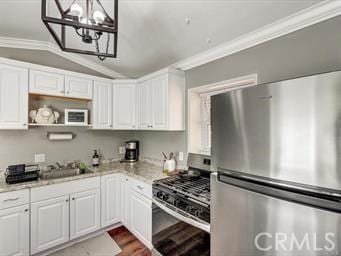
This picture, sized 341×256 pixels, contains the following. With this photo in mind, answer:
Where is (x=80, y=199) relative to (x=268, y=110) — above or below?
below

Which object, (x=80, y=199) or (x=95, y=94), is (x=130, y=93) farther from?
(x=80, y=199)

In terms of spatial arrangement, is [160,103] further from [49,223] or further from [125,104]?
[49,223]

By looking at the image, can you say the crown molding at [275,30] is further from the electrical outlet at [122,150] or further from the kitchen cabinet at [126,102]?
the electrical outlet at [122,150]

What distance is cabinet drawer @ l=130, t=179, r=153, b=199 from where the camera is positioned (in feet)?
7.06

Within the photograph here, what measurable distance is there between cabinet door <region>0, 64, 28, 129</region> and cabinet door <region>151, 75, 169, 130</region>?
63.3 inches

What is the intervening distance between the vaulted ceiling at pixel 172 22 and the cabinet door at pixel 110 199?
6.18 ft

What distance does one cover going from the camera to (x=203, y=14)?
1.69m

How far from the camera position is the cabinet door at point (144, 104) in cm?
278

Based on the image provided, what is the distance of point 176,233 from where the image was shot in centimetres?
171

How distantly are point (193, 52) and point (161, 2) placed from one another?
2.60ft

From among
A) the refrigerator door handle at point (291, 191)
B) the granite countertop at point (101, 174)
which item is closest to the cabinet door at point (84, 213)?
the granite countertop at point (101, 174)

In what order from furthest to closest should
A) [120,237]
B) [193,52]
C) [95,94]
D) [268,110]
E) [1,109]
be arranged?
[95,94]
[120,237]
[193,52]
[1,109]
[268,110]

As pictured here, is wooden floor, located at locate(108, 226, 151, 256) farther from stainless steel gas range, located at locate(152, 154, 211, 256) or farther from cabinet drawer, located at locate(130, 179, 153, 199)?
cabinet drawer, located at locate(130, 179, 153, 199)

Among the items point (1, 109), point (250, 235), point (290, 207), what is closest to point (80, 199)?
point (1, 109)
